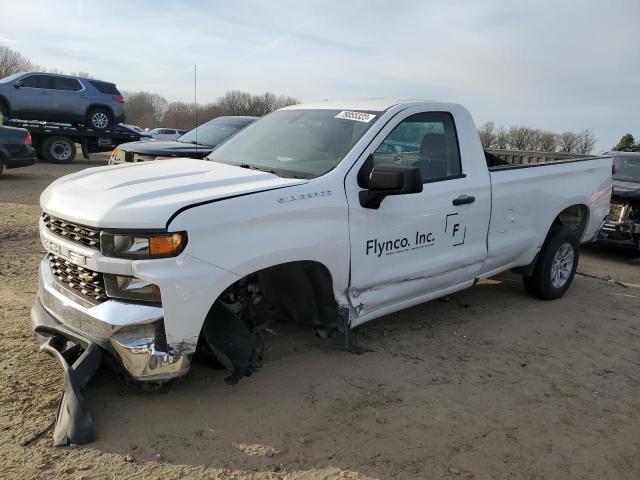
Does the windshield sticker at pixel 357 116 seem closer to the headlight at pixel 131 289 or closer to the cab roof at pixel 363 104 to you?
the cab roof at pixel 363 104

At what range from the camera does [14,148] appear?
1235 centimetres

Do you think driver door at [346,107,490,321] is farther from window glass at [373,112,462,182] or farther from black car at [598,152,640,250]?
black car at [598,152,640,250]

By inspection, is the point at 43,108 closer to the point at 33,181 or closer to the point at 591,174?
the point at 33,181

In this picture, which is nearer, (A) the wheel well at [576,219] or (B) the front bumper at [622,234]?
(A) the wheel well at [576,219]

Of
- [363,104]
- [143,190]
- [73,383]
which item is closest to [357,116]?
[363,104]

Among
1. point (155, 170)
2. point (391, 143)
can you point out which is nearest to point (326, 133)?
point (391, 143)

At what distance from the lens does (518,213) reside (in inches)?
200

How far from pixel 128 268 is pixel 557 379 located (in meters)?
3.04

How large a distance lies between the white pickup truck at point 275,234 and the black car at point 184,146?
4.06m

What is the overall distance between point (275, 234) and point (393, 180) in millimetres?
834

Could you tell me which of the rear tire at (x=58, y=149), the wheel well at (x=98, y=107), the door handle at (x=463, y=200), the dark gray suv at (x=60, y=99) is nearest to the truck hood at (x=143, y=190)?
the door handle at (x=463, y=200)

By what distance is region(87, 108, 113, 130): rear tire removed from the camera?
58.7ft

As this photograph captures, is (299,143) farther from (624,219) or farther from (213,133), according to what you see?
(213,133)

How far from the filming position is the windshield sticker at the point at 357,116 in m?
4.09
